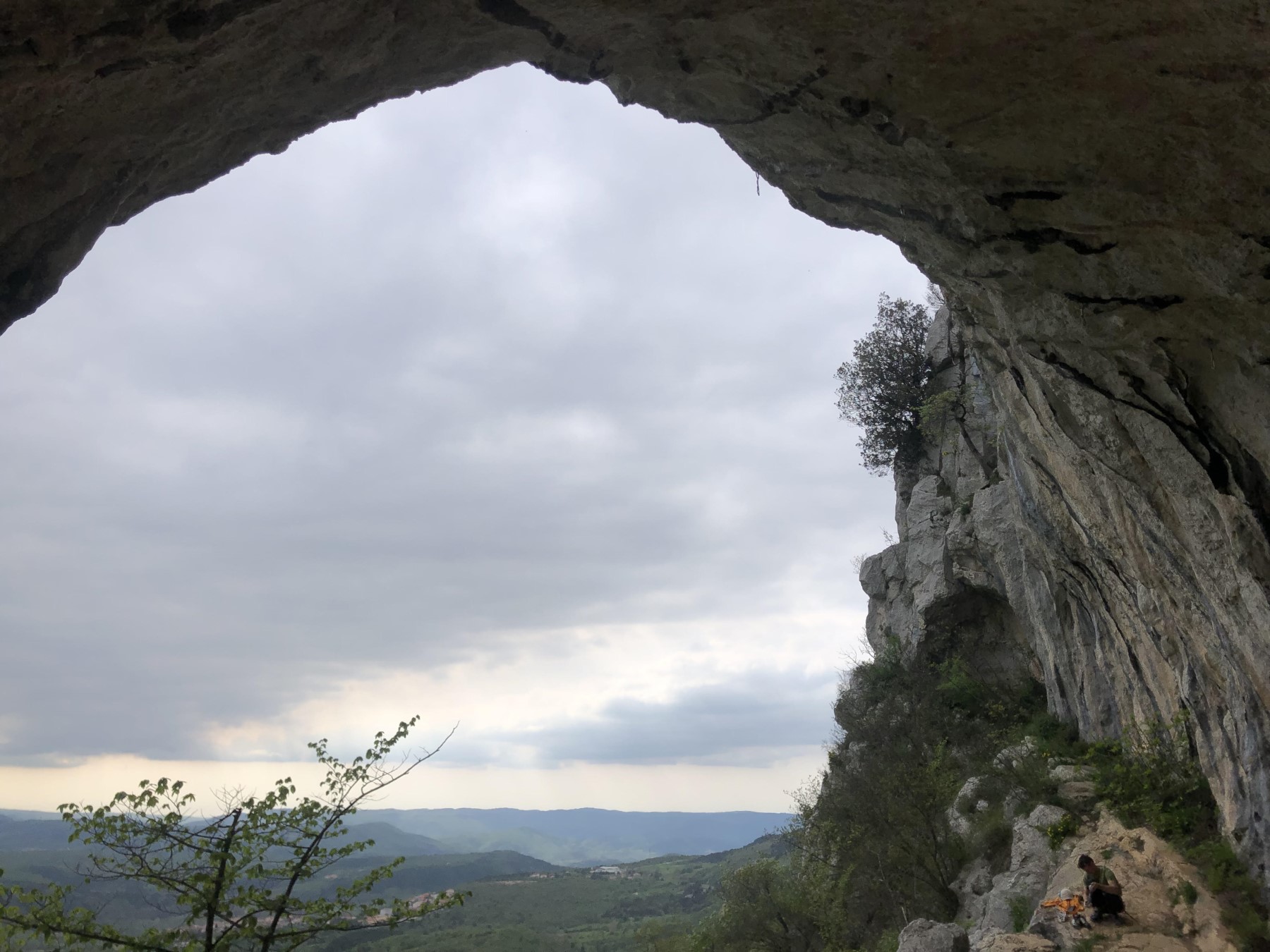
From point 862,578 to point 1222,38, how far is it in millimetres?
34879

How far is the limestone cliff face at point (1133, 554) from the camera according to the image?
903 cm

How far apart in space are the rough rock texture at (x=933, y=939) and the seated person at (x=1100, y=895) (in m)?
3.28

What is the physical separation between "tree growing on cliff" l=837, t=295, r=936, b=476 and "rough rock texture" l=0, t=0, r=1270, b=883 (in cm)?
2523

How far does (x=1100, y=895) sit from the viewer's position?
13141 millimetres

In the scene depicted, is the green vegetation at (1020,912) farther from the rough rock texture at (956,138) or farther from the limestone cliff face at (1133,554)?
the rough rock texture at (956,138)

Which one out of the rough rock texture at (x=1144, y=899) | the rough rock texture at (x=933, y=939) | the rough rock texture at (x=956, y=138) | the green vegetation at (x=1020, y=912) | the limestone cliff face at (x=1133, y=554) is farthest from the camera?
the green vegetation at (x=1020, y=912)

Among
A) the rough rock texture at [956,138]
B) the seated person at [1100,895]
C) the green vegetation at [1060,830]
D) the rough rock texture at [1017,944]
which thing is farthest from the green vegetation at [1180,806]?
the rough rock texture at [956,138]

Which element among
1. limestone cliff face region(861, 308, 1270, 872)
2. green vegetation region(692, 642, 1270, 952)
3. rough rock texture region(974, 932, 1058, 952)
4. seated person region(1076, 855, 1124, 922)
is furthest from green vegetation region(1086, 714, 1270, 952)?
rough rock texture region(974, 932, 1058, 952)

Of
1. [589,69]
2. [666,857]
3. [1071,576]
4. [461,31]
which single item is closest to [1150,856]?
[1071,576]

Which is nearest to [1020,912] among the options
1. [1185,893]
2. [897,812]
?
[1185,893]

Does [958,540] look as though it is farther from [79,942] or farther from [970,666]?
[79,942]

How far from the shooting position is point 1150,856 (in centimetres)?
1477

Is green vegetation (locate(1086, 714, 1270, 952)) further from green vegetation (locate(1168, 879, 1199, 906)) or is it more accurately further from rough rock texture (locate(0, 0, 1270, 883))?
rough rock texture (locate(0, 0, 1270, 883))

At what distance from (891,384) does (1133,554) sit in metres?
24.5
